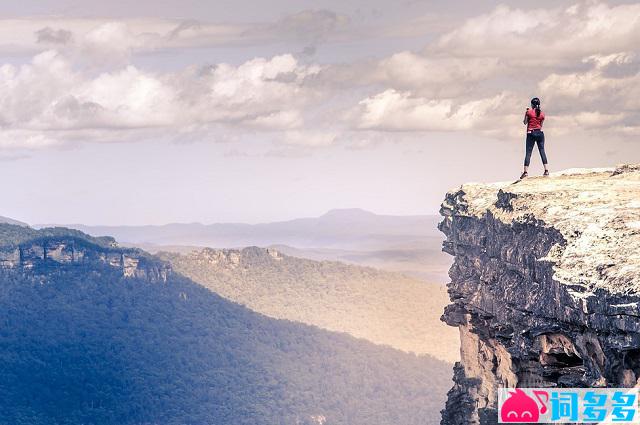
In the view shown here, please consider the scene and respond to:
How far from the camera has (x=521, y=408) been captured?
3744cm

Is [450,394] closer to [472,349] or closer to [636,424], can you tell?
[472,349]

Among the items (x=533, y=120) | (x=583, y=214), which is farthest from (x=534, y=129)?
(x=583, y=214)

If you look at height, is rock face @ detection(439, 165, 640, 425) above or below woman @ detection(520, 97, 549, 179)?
below

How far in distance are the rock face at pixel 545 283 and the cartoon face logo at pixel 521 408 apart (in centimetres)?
52

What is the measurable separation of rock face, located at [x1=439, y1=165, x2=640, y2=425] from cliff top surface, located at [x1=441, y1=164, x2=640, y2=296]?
0.13 ft

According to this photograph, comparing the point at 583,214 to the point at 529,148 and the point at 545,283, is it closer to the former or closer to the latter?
the point at 545,283

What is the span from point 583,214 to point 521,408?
5529mm

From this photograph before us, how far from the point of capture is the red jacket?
49406 mm

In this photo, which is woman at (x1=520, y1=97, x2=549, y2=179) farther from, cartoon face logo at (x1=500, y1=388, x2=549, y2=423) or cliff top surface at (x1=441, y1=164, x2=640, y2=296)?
cartoon face logo at (x1=500, y1=388, x2=549, y2=423)

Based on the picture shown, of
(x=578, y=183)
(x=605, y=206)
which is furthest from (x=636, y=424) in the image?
(x=578, y=183)

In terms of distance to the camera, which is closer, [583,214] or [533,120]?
[583,214]

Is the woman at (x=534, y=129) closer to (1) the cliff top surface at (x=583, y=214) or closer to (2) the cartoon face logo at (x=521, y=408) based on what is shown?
(1) the cliff top surface at (x=583, y=214)

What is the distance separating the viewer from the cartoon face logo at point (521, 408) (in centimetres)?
3602

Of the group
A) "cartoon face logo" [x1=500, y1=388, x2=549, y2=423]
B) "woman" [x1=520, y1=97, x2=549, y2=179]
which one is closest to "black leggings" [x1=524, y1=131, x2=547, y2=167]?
"woman" [x1=520, y1=97, x2=549, y2=179]
